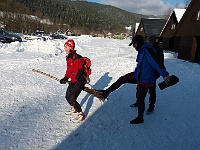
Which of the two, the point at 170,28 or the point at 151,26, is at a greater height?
the point at 151,26

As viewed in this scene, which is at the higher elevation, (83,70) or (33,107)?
(83,70)

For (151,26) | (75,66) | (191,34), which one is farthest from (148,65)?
(151,26)

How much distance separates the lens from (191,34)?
17.3m

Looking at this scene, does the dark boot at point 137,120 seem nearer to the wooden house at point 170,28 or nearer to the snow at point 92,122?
the snow at point 92,122

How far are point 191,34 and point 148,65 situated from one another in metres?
15.9

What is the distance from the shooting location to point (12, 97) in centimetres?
509

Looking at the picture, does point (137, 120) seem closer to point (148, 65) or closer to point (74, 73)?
point (148, 65)

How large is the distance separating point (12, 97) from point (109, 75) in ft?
15.3

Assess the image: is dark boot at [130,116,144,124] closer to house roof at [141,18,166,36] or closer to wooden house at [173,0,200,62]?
wooden house at [173,0,200,62]

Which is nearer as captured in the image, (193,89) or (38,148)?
(38,148)

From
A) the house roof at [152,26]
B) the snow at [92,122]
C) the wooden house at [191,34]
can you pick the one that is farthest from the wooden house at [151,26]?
the snow at [92,122]

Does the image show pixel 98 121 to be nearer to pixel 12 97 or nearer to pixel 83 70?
pixel 83 70

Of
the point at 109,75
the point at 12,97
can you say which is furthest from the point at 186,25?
the point at 12,97

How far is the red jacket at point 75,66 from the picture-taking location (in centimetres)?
368
